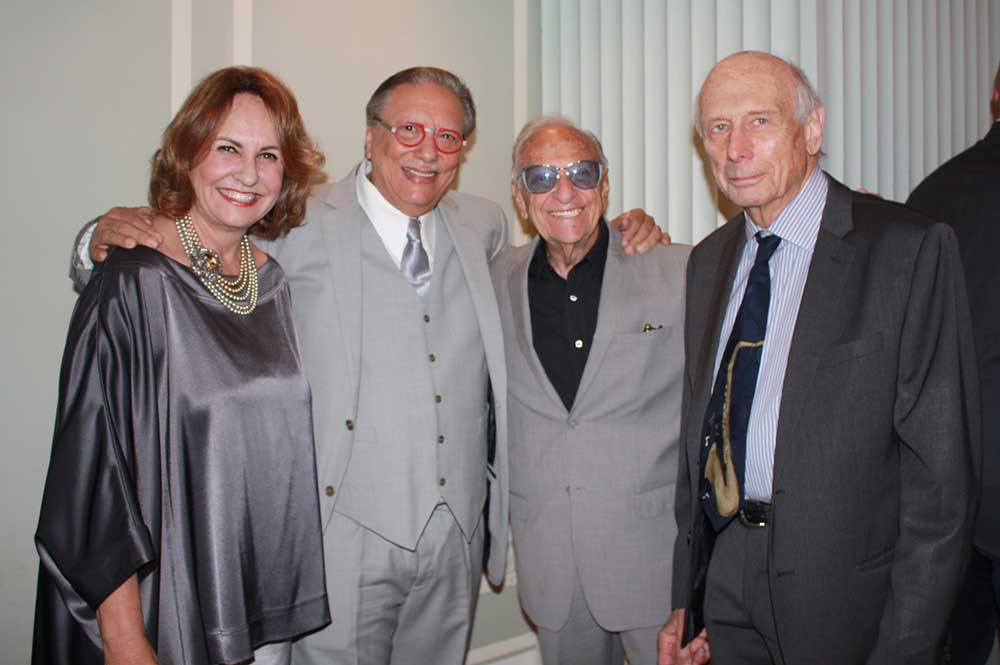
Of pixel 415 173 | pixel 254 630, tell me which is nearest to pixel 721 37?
pixel 415 173

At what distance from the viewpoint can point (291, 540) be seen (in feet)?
6.75

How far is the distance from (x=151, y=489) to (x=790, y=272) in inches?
63.8

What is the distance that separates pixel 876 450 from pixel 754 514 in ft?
1.07

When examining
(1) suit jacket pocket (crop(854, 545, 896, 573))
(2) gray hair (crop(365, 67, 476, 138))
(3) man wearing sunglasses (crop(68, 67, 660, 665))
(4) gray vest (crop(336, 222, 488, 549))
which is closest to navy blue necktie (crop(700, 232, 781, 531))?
(1) suit jacket pocket (crop(854, 545, 896, 573))

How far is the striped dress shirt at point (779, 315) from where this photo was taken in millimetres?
1833

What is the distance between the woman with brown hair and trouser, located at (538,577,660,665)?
0.76 metres

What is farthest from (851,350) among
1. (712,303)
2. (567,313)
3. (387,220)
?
(387,220)

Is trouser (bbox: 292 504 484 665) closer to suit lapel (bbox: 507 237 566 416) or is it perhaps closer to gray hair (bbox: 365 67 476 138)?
suit lapel (bbox: 507 237 566 416)

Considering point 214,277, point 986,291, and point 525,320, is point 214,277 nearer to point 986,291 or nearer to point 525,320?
point 525,320

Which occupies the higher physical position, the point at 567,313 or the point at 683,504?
the point at 567,313

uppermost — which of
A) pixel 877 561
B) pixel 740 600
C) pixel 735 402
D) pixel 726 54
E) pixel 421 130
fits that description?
pixel 726 54

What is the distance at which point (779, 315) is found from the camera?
1881 mm

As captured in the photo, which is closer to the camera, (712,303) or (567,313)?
(712,303)

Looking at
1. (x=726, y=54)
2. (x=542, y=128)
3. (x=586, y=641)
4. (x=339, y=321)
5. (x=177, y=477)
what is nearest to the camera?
(x=177, y=477)
